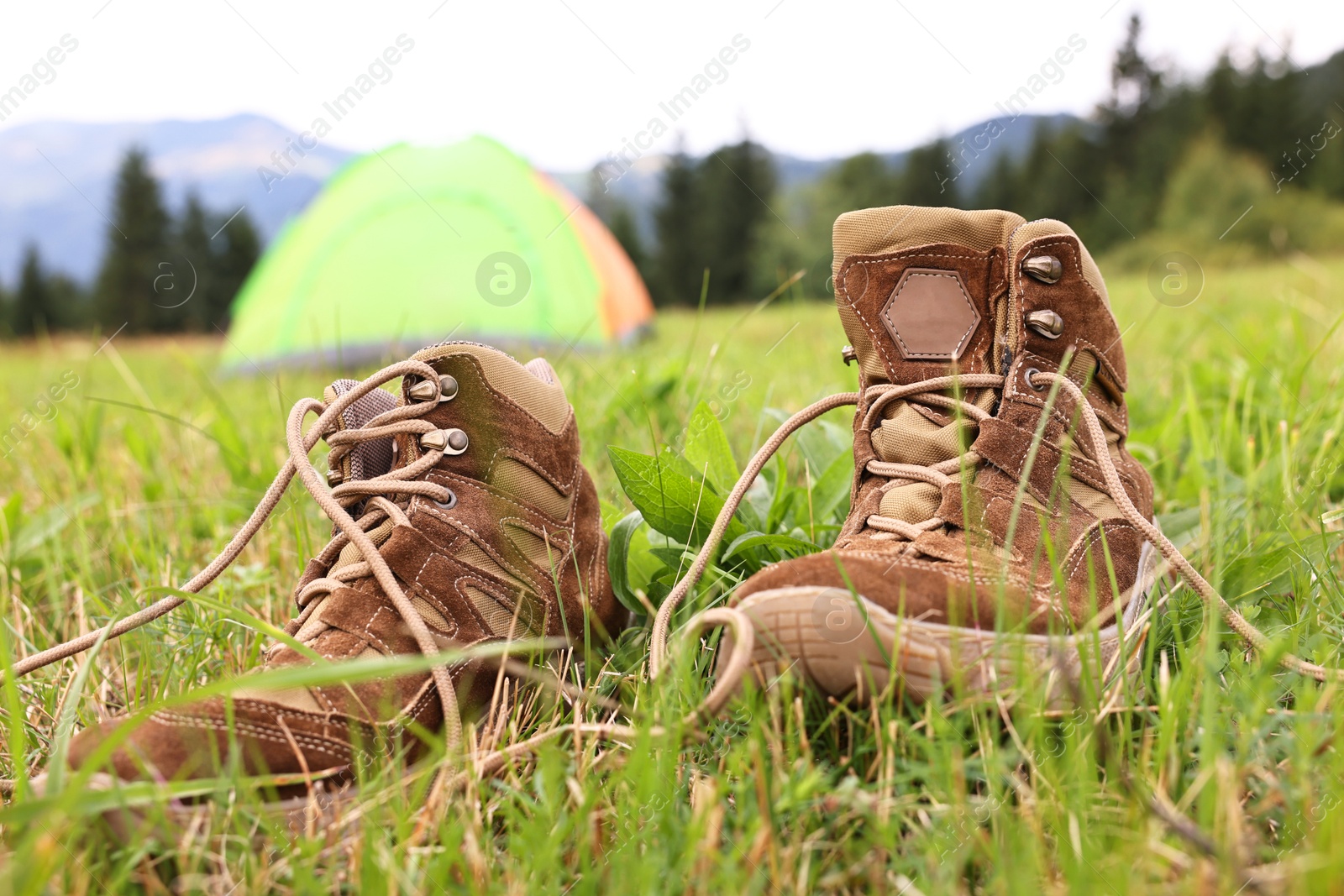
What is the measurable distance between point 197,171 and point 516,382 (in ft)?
157

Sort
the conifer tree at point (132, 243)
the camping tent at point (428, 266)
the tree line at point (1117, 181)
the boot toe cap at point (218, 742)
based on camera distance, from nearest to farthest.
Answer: the boot toe cap at point (218, 742) < the camping tent at point (428, 266) < the tree line at point (1117, 181) < the conifer tree at point (132, 243)

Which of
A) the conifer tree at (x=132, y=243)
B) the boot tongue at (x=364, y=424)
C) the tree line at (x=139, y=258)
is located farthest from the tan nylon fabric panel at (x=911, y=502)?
the conifer tree at (x=132, y=243)

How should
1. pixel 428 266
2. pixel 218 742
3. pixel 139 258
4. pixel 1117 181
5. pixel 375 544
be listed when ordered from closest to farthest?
1. pixel 218 742
2. pixel 375 544
3. pixel 428 266
4. pixel 139 258
5. pixel 1117 181

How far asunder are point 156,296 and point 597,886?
38.3 m

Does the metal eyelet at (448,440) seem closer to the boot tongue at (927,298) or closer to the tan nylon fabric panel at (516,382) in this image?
the tan nylon fabric panel at (516,382)

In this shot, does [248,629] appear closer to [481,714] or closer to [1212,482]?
[481,714]

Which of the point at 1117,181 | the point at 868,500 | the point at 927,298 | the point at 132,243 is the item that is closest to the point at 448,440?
the point at 868,500

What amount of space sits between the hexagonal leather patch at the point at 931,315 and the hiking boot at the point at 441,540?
0.50 metres

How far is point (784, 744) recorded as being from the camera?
0.99m

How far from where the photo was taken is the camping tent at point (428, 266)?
5348 millimetres

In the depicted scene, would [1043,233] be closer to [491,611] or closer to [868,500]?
[868,500]

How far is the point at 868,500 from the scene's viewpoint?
4.14ft

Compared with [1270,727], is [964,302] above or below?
above

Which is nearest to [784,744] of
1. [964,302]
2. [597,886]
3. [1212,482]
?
[597,886]
